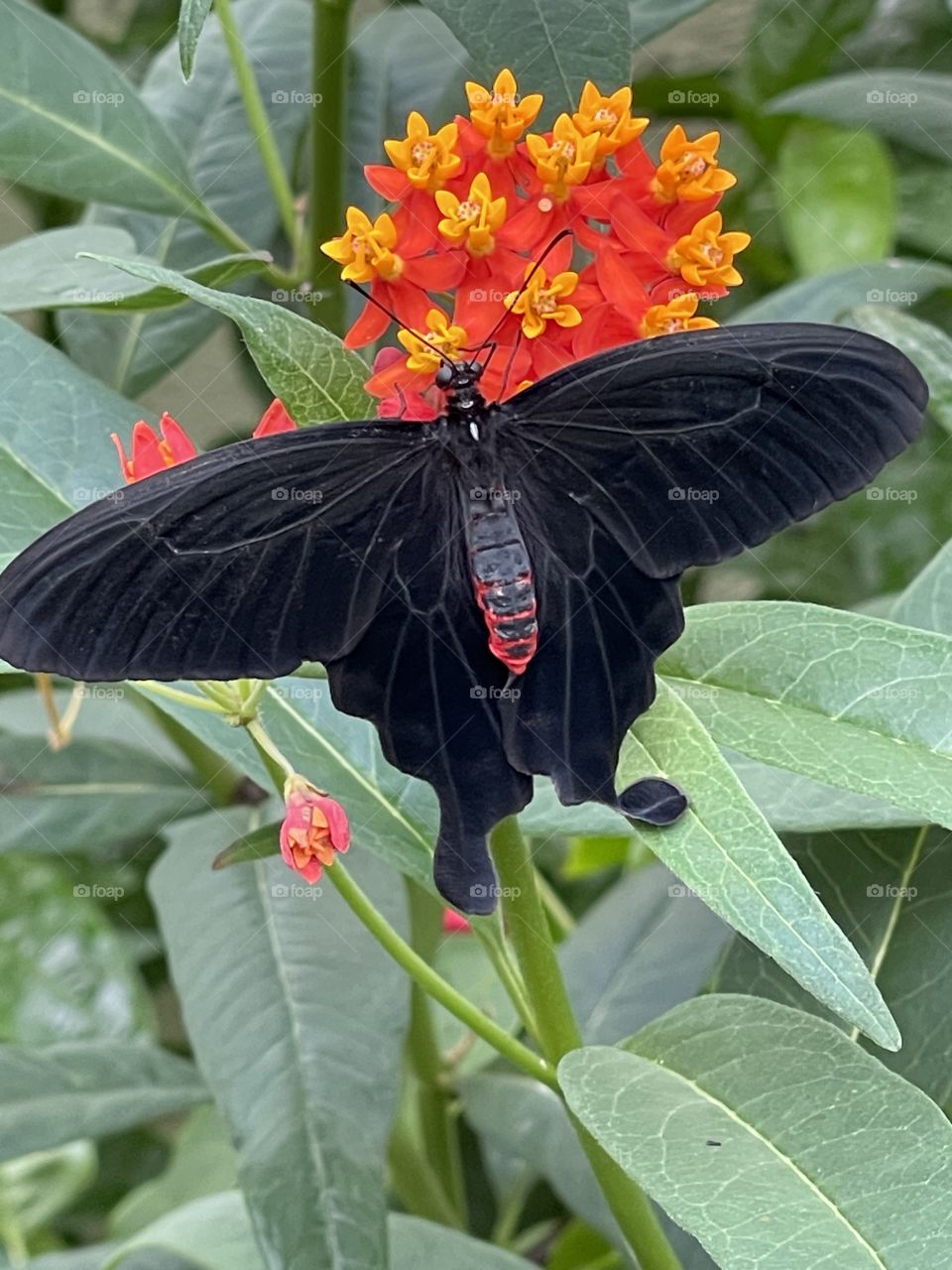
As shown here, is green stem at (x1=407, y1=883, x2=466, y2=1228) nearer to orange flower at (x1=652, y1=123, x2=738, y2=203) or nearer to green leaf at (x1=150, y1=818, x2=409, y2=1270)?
green leaf at (x1=150, y1=818, x2=409, y2=1270)

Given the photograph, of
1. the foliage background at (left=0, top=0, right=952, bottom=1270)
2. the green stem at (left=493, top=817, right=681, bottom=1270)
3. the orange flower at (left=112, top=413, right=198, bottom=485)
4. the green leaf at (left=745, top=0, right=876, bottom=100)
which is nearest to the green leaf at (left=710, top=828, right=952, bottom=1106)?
the foliage background at (left=0, top=0, right=952, bottom=1270)

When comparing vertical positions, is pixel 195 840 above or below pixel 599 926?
above

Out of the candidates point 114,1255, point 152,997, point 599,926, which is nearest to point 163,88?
point 599,926

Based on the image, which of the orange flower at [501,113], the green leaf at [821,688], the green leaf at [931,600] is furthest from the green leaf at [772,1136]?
the orange flower at [501,113]

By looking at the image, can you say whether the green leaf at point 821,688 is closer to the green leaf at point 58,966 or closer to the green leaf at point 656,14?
the green leaf at point 656,14

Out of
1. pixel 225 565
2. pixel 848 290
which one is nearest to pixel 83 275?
pixel 225 565

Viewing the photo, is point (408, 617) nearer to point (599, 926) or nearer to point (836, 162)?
point (599, 926)
